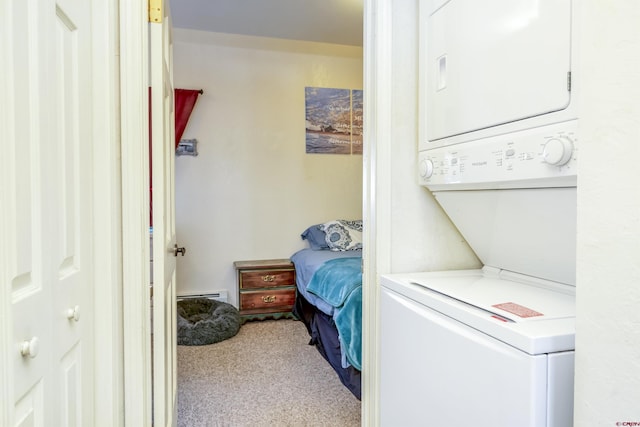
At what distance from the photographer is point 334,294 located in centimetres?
242

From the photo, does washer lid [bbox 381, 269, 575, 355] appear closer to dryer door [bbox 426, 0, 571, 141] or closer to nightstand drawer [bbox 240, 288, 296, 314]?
dryer door [bbox 426, 0, 571, 141]

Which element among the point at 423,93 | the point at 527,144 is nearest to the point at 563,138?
the point at 527,144

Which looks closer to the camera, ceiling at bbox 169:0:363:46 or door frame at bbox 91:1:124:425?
door frame at bbox 91:1:124:425

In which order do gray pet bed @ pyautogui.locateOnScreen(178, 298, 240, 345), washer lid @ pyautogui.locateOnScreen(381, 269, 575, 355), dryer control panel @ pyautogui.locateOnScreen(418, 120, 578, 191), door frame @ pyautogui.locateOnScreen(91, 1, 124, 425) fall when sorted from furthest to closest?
1. gray pet bed @ pyautogui.locateOnScreen(178, 298, 240, 345)
2. door frame @ pyautogui.locateOnScreen(91, 1, 124, 425)
3. dryer control panel @ pyautogui.locateOnScreen(418, 120, 578, 191)
4. washer lid @ pyautogui.locateOnScreen(381, 269, 575, 355)

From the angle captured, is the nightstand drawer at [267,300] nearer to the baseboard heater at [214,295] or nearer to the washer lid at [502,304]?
the baseboard heater at [214,295]

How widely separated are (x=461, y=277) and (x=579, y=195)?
80cm

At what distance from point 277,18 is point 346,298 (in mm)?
2546

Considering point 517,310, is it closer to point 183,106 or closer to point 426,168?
point 426,168

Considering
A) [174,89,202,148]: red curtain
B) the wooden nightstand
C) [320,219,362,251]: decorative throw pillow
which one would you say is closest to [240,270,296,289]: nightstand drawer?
the wooden nightstand

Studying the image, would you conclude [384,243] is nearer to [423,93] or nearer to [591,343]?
[423,93]

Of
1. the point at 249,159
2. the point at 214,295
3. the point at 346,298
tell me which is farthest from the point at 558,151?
the point at 214,295

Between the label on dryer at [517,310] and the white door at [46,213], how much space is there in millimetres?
1031

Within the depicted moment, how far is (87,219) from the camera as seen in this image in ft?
3.66

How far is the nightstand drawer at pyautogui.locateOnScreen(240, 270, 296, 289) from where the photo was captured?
142 inches
